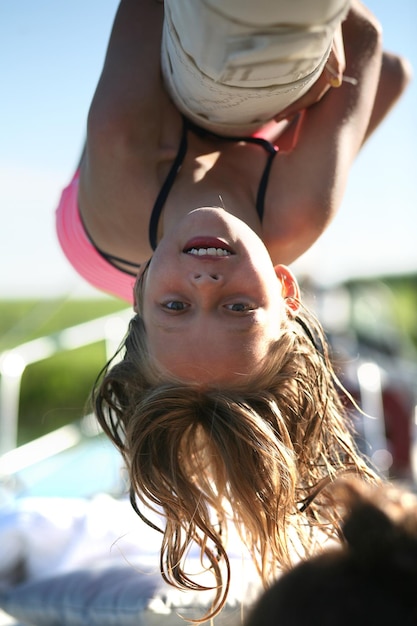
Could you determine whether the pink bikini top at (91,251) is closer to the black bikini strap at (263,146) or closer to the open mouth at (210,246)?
the black bikini strap at (263,146)

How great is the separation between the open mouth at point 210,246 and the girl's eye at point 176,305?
0.11 metres

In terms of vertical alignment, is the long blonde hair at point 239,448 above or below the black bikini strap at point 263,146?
below

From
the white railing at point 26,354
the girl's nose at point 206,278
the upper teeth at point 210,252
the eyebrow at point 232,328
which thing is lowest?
the white railing at point 26,354

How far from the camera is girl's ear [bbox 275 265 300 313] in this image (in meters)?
1.79

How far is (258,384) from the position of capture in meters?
1.72

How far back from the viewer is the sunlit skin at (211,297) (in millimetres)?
1564

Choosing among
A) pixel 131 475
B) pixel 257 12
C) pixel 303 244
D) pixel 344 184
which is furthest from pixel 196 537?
pixel 257 12

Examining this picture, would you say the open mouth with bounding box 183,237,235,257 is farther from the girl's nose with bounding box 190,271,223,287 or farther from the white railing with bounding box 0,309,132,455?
the white railing with bounding box 0,309,132,455

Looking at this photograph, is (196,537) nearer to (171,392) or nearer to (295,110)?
(171,392)

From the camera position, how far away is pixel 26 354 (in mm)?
4035

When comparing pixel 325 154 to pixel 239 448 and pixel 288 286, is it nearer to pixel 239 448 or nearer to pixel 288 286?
pixel 288 286

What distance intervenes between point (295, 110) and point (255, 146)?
14 centimetres

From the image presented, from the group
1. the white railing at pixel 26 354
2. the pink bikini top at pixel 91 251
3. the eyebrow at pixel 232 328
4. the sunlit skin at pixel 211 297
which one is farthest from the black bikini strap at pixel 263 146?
the white railing at pixel 26 354

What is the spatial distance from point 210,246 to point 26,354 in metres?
2.67
